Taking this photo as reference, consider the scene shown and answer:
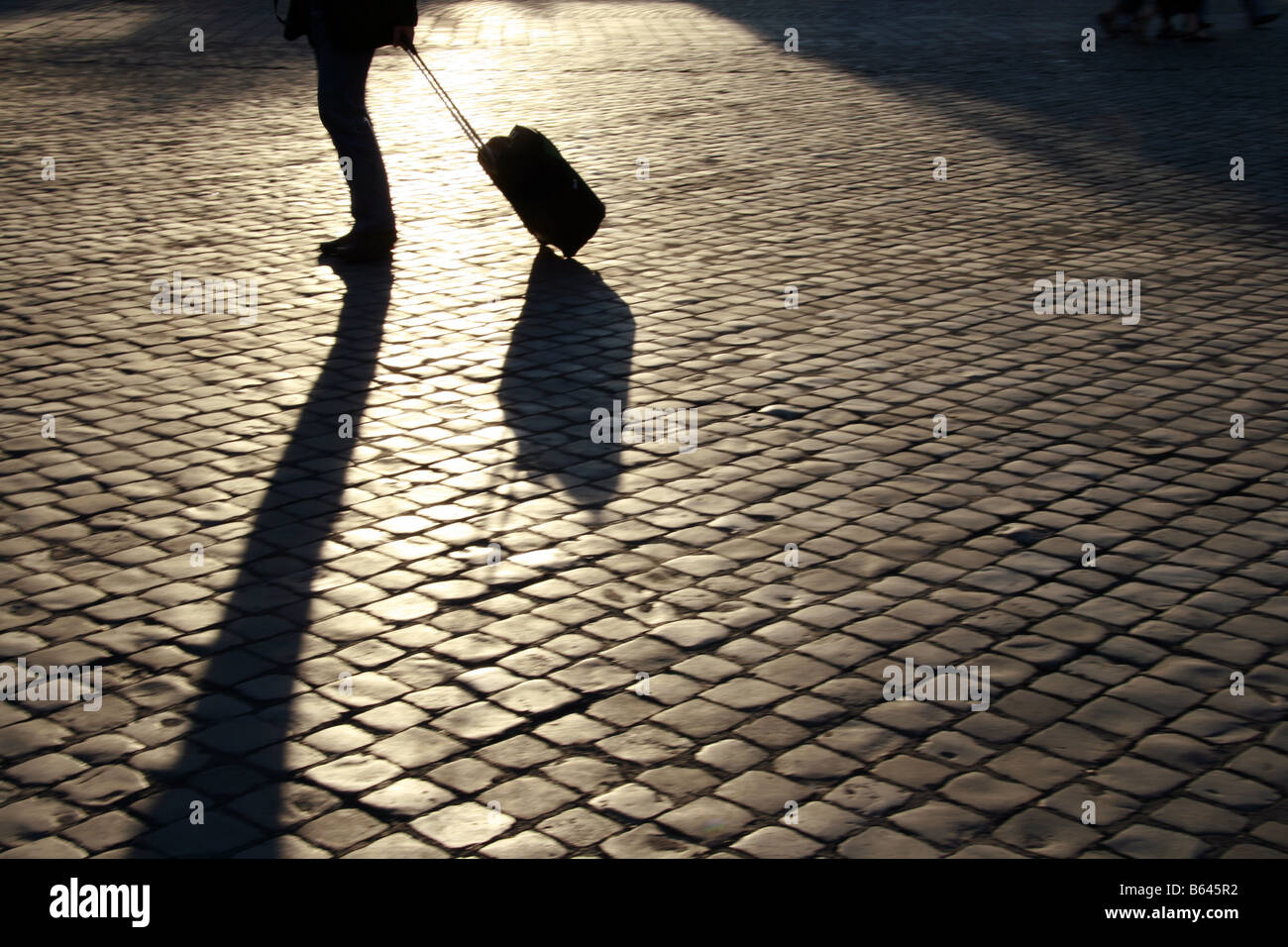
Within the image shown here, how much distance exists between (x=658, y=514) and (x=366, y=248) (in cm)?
384

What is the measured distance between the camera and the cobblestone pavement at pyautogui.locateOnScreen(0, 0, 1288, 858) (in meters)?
3.39

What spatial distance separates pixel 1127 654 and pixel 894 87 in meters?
11.0

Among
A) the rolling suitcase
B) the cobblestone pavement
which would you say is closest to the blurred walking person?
the cobblestone pavement

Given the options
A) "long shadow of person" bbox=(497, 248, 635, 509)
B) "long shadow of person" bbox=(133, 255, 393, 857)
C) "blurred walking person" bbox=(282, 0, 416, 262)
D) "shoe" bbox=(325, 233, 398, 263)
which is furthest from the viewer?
"shoe" bbox=(325, 233, 398, 263)

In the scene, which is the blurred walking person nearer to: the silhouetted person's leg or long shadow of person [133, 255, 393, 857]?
the silhouetted person's leg

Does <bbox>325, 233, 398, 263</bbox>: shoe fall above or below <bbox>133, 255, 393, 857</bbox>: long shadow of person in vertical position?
above

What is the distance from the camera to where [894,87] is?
46.0 ft

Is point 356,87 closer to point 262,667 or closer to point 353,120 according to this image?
point 353,120

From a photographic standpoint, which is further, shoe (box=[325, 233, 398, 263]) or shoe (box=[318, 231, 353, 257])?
shoe (box=[318, 231, 353, 257])

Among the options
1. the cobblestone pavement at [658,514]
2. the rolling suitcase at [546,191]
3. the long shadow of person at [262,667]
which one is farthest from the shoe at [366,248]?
the long shadow of person at [262,667]

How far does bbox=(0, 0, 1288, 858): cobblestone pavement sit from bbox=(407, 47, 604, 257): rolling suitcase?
0.81 feet

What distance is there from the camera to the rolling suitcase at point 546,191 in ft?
25.9
